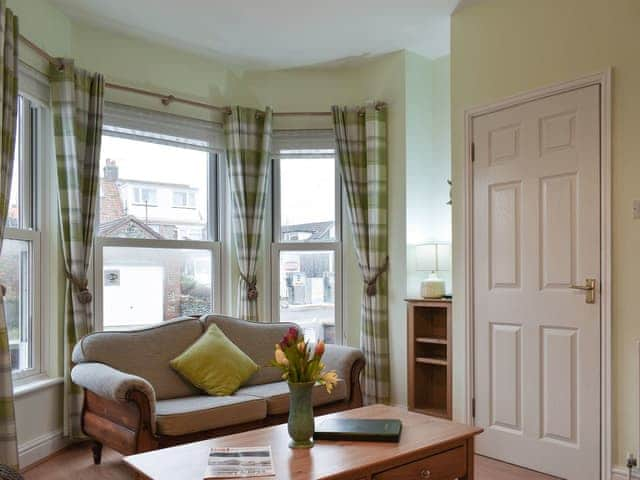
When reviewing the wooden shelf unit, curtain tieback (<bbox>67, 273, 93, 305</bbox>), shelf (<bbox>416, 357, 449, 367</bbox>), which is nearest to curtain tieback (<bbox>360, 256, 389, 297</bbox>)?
the wooden shelf unit

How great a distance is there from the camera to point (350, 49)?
4469 millimetres

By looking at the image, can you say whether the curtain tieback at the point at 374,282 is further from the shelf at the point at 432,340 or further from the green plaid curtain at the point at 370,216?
the shelf at the point at 432,340

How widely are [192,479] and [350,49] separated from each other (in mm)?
3466

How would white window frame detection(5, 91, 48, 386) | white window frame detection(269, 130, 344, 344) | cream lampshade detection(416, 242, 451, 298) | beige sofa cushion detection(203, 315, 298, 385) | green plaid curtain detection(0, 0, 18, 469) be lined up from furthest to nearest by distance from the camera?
white window frame detection(269, 130, 344, 344) → cream lampshade detection(416, 242, 451, 298) → beige sofa cushion detection(203, 315, 298, 385) → white window frame detection(5, 91, 48, 386) → green plaid curtain detection(0, 0, 18, 469)

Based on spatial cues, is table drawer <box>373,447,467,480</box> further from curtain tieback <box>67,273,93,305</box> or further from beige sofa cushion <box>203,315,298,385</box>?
curtain tieback <box>67,273,93,305</box>

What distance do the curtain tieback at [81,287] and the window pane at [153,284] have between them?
0.28 metres

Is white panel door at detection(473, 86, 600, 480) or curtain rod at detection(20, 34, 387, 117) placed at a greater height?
curtain rod at detection(20, 34, 387, 117)

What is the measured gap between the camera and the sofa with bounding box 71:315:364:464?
293cm

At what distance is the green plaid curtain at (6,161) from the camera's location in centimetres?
284

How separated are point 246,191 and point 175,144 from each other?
647mm

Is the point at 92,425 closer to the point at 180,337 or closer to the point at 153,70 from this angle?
the point at 180,337

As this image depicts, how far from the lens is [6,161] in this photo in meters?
3.05

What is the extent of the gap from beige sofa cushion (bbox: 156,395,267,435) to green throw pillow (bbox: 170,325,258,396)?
96mm

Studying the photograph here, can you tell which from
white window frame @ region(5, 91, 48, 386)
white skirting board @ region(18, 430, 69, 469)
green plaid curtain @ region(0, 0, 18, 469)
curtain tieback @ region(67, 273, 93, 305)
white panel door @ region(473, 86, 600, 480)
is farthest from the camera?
curtain tieback @ region(67, 273, 93, 305)
